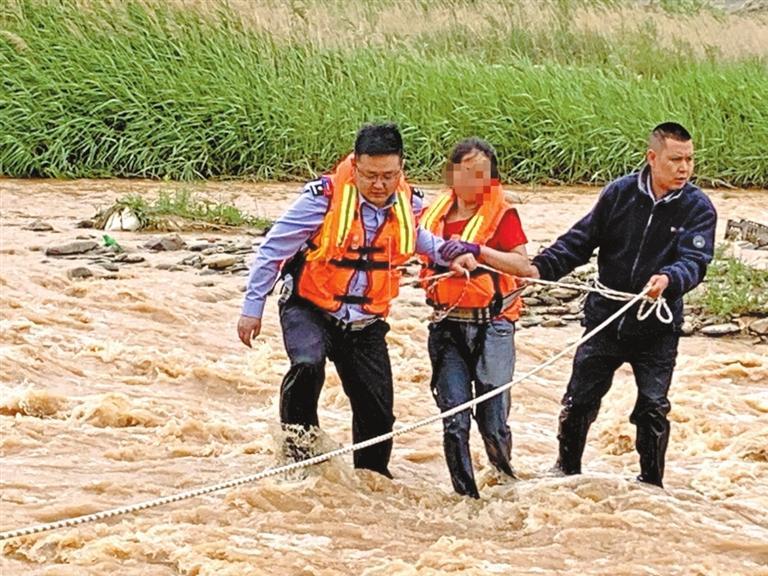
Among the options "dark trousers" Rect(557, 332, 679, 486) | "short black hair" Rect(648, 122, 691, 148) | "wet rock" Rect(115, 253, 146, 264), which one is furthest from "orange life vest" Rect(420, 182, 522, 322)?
"wet rock" Rect(115, 253, 146, 264)

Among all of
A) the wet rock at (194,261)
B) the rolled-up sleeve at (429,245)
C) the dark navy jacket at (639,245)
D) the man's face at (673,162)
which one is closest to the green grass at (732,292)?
the wet rock at (194,261)

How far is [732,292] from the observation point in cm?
917

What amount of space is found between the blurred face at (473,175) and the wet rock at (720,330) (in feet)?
12.6

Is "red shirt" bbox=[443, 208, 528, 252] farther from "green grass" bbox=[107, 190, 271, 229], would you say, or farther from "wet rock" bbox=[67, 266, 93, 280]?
"green grass" bbox=[107, 190, 271, 229]

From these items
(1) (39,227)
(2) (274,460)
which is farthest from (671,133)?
(1) (39,227)

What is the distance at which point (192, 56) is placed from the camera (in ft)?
49.4

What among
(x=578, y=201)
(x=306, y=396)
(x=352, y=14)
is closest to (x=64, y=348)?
(x=306, y=396)

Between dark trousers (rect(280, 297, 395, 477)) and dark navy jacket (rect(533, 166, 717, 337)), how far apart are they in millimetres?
728

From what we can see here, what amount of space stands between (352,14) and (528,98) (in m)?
2.84

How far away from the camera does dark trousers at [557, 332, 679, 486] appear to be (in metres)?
5.49

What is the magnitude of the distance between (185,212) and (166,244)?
39.5 inches

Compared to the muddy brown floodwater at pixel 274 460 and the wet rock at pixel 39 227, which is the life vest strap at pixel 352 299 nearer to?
the muddy brown floodwater at pixel 274 460

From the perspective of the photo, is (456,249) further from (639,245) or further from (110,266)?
(110,266)

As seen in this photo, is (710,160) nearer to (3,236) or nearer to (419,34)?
(419,34)
